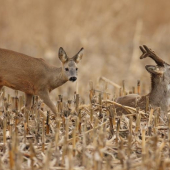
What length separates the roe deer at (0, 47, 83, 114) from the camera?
8.98m

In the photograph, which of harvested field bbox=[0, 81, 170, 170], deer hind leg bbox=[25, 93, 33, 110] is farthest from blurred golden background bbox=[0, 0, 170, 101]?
harvested field bbox=[0, 81, 170, 170]

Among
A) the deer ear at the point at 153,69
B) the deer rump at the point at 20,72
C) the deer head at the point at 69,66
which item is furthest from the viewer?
the deer head at the point at 69,66

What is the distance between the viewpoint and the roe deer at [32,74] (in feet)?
29.5

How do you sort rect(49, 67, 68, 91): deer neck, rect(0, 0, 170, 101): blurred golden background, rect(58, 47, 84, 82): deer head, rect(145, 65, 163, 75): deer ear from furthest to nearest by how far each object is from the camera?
rect(0, 0, 170, 101): blurred golden background
rect(49, 67, 68, 91): deer neck
rect(58, 47, 84, 82): deer head
rect(145, 65, 163, 75): deer ear

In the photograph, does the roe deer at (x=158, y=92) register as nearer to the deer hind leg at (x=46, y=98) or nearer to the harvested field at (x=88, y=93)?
the harvested field at (x=88, y=93)

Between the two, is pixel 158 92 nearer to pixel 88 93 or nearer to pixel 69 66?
Answer: pixel 69 66

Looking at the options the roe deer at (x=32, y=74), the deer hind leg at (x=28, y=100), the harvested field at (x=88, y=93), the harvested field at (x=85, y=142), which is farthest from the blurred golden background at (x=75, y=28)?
the harvested field at (x=85, y=142)

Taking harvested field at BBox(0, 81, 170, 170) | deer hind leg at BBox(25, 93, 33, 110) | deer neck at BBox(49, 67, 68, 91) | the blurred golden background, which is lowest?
harvested field at BBox(0, 81, 170, 170)

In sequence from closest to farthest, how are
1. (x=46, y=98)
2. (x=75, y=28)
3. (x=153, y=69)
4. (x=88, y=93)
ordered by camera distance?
(x=153, y=69)
(x=46, y=98)
(x=88, y=93)
(x=75, y=28)

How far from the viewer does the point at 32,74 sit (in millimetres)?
9203

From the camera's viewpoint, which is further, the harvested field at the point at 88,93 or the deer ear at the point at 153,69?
the deer ear at the point at 153,69

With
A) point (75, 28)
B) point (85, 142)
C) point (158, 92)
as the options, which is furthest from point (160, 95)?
point (75, 28)

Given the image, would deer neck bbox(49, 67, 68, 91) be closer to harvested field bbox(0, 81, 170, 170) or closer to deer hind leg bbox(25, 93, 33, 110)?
deer hind leg bbox(25, 93, 33, 110)

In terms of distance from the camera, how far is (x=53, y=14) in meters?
19.8
